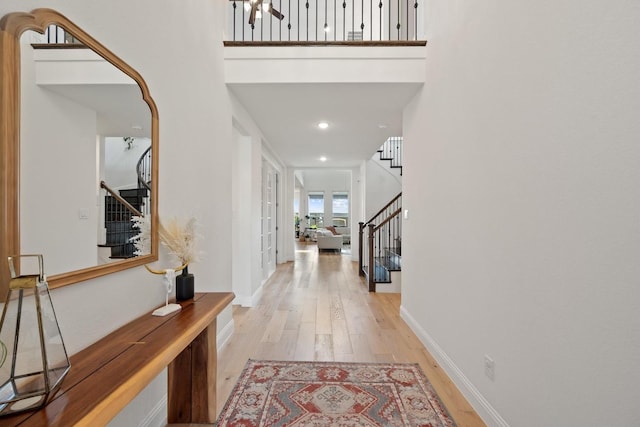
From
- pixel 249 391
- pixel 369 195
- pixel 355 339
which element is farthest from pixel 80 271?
pixel 369 195

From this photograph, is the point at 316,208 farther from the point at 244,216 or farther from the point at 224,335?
the point at 224,335

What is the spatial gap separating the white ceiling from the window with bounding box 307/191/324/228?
9.18 metres

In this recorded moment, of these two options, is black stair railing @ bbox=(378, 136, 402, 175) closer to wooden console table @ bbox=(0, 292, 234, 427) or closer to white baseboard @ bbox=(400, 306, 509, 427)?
white baseboard @ bbox=(400, 306, 509, 427)

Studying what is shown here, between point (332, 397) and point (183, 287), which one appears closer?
point (183, 287)

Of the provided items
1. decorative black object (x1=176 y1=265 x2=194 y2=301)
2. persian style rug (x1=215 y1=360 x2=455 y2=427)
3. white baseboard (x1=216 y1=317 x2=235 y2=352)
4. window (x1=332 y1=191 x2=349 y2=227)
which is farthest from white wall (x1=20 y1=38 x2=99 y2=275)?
window (x1=332 y1=191 x2=349 y2=227)

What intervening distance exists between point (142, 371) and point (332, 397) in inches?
57.2

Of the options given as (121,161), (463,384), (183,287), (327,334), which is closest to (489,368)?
(463,384)

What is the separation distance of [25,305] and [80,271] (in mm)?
369

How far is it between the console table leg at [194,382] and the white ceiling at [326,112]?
2418 mm

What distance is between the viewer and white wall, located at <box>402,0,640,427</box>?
104cm

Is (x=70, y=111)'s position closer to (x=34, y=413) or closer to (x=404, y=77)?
(x=34, y=413)

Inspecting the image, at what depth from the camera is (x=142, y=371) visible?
1.05 meters

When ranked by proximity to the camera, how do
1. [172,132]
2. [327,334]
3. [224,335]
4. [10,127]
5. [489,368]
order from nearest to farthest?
[10,127], [489,368], [172,132], [224,335], [327,334]

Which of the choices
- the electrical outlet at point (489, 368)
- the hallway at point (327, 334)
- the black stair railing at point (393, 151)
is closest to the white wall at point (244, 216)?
the hallway at point (327, 334)
